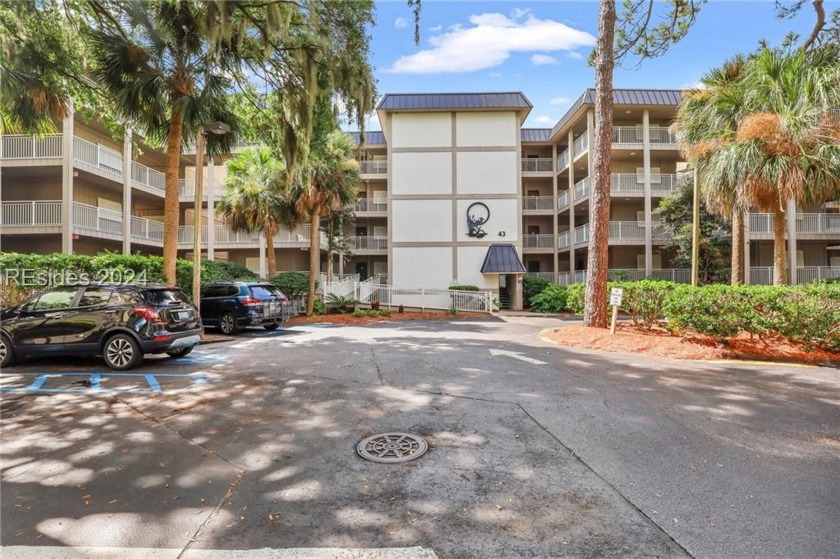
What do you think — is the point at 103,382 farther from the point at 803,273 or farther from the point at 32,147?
the point at 803,273

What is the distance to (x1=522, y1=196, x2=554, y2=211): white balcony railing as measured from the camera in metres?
29.8

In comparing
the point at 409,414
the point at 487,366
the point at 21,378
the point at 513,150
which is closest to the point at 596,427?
the point at 409,414

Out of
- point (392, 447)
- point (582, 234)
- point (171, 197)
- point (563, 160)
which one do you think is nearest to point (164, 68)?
point (171, 197)

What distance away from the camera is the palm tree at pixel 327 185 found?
1770 cm

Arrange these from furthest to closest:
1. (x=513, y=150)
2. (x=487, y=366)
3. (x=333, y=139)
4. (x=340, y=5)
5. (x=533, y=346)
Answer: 1. (x=513, y=150)
2. (x=333, y=139)
3. (x=533, y=346)
4. (x=340, y=5)
5. (x=487, y=366)

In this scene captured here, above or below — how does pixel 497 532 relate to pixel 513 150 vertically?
below

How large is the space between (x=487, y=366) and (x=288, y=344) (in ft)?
17.5

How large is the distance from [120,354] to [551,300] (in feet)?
65.0

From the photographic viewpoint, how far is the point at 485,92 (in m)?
25.0

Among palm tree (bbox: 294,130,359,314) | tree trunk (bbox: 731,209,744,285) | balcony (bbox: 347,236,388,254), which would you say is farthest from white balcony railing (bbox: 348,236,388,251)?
tree trunk (bbox: 731,209,744,285)

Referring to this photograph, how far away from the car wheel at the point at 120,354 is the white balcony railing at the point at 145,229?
54.0 feet

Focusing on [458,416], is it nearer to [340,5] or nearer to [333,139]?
[340,5]

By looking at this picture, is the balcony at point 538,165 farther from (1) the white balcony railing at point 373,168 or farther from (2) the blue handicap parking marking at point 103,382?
(2) the blue handicap parking marking at point 103,382

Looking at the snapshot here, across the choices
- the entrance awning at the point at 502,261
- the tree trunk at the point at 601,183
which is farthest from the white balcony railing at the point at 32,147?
the tree trunk at the point at 601,183
